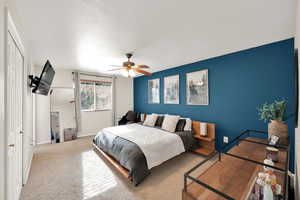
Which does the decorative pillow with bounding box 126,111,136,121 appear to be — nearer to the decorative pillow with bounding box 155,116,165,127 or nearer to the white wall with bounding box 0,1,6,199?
the decorative pillow with bounding box 155,116,165,127

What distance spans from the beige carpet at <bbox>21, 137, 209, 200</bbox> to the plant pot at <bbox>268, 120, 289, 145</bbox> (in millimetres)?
1549

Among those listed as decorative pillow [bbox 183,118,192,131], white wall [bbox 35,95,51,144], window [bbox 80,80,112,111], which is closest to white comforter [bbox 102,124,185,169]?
decorative pillow [bbox 183,118,192,131]

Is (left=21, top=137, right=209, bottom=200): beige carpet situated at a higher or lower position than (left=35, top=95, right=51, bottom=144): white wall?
lower

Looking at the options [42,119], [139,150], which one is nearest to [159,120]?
[139,150]

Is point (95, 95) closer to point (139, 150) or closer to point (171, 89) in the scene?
point (171, 89)

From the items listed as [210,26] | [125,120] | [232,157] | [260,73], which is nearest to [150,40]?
[210,26]

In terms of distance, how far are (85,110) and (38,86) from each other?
8.45ft

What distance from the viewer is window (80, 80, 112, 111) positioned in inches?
188

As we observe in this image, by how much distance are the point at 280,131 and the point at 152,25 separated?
2.29 metres

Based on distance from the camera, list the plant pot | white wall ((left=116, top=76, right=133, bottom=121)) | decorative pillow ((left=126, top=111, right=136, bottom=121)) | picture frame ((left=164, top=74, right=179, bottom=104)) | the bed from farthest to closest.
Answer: white wall ((left=116, top=76, right=133, bottom=121))
decorative pillow ((left=126, top=111, right=136, bottom=121))
picture frame ((left=164, top=74, right=179, bottom=104))
the bed
the plant pot

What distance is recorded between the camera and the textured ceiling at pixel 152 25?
1406mm

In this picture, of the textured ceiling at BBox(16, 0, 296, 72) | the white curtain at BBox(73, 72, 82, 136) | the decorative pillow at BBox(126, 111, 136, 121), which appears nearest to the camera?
the textured ceiling at BBox(16, 0, 296, 72)

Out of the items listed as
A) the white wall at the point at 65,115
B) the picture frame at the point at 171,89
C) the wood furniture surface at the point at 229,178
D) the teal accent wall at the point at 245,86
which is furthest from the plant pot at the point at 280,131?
the white wall at the point at 65,115

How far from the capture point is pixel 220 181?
0.94 m
